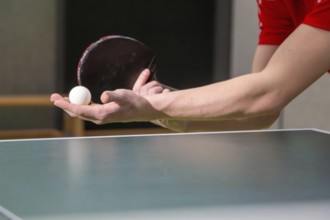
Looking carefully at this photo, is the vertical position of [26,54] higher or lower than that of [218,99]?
lower

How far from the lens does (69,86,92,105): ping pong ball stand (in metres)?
1.68

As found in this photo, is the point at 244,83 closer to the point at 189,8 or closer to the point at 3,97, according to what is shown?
the point at 3,97

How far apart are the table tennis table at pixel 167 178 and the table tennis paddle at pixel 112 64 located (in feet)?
0.45

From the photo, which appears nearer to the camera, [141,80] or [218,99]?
[218,99]

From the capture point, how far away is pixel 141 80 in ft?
6.07

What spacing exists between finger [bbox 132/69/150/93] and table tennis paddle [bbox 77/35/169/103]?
27mm

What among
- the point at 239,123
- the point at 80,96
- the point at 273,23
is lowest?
the point at 239,123

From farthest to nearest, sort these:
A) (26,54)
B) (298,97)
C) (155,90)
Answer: (26,54)
(298,97)
(155,90)

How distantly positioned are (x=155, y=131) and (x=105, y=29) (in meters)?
0.64

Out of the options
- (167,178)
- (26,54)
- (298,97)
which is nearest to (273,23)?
(167,178)

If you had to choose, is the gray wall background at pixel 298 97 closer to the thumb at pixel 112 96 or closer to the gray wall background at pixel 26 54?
the gray wall background at pixel 26 54

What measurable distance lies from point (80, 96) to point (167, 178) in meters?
0.43

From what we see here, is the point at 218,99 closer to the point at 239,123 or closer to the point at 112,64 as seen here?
the point at 112,64

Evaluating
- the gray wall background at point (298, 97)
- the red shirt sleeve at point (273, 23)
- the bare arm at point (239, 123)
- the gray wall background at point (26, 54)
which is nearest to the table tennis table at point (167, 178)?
the bare arm at point (239, 123)
